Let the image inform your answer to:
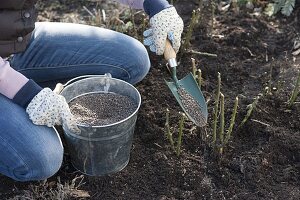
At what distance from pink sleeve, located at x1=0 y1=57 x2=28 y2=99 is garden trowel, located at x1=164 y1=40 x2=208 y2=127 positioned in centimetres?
66

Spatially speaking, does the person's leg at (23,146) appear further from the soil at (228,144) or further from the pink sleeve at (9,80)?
the soil at (228,144)

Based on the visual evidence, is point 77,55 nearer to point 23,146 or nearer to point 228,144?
point 23,146

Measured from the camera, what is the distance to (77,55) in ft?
8.57

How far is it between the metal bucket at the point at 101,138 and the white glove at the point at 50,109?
2.1 inches

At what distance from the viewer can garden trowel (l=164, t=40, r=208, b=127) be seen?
2398mm

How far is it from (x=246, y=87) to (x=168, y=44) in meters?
0.66

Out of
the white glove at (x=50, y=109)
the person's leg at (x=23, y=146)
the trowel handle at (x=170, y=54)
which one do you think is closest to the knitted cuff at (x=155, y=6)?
the trowel handle at (x=170, y=54)

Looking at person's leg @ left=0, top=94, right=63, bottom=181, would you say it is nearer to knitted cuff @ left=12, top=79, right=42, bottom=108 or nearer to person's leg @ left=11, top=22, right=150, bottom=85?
knitted cuff @ left=12, top=79, right=42, bottom=108

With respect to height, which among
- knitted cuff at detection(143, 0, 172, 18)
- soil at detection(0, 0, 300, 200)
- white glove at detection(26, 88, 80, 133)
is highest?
knitted cuff at detection(143, 0, 172, 18)

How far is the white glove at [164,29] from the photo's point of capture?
2373 millimetres

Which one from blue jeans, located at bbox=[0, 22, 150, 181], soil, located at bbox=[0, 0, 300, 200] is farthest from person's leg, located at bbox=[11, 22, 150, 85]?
soil, located at bbox=[0, 0, 300, 200]

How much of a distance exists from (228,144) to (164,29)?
620mm

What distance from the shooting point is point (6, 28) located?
2238mm

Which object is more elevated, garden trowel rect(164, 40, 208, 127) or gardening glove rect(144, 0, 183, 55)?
gardening glove rect(144, 0, 183, 55)
